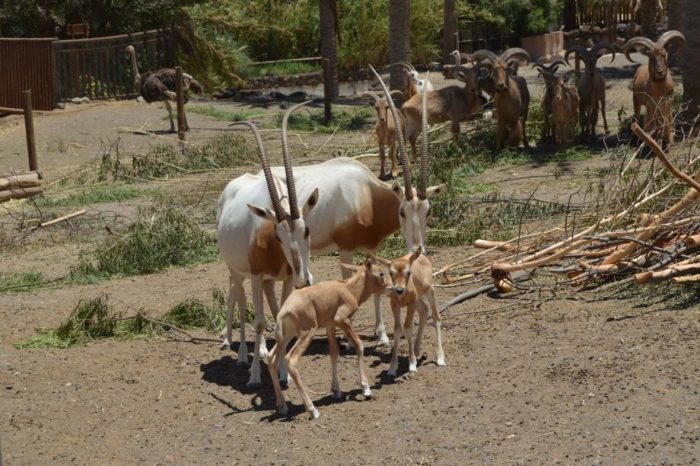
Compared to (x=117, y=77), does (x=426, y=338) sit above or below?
below

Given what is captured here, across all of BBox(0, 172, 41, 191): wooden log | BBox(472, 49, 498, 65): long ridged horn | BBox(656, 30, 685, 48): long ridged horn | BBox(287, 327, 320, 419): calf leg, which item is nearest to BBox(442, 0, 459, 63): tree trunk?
BBox(472, 49, 498, 65): long ridged horn

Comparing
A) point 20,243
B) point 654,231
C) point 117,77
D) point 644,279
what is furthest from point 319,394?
point 117,77

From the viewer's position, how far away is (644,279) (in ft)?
32.4

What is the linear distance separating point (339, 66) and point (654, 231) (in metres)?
25.6

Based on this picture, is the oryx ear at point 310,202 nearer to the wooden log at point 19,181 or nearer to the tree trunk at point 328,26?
the wooden log at point 19,181

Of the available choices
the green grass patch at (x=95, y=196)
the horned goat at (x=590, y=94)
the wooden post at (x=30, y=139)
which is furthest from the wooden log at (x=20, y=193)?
the horned goat at (x=590, y=94)

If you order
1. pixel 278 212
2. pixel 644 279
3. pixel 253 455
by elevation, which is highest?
pixel 278 212

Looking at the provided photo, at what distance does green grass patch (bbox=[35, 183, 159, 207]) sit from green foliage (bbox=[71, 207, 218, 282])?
3536 millimetres

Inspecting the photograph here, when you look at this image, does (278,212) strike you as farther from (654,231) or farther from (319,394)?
(654,231)

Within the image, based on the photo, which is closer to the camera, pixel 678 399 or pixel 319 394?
pixel 678 399

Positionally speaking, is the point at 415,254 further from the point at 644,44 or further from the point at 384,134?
the point at 644,44

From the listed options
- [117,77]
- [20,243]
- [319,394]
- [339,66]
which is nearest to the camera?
[319,394]

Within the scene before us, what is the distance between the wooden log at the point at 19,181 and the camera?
60.5 feet

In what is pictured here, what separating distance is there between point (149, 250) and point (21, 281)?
1521 millimetres
